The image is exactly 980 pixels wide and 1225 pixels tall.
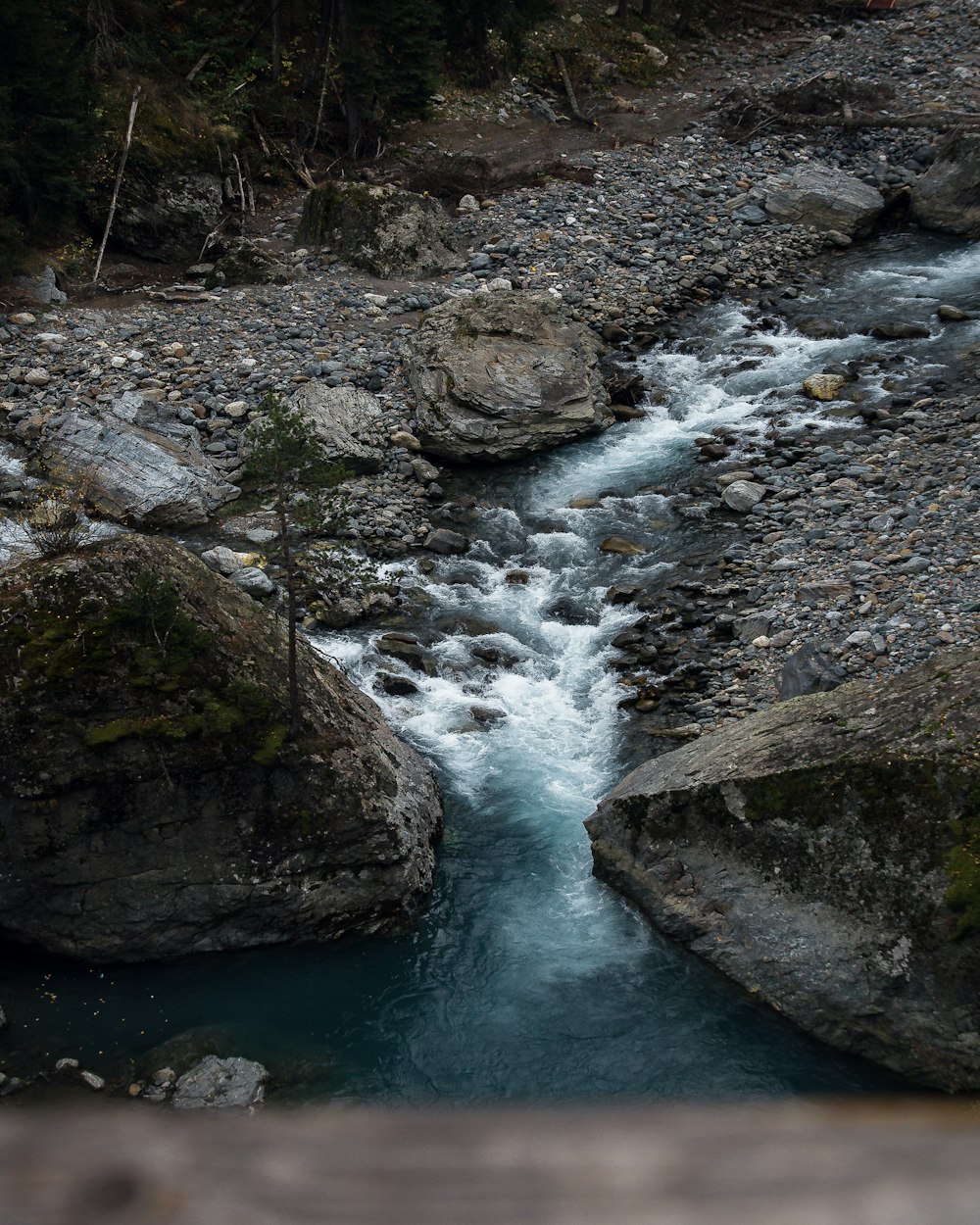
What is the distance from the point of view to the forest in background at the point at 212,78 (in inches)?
849

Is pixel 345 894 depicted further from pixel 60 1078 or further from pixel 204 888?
pixel 60 1078

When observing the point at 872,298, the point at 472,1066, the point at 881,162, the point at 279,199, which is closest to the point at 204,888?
the point at 472,1066

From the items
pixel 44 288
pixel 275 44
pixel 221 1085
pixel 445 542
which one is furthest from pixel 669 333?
pixel 221 1085

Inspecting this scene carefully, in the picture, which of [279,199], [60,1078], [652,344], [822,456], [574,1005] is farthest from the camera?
[279,199]

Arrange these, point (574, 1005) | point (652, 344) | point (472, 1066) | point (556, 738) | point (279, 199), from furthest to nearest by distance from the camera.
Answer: point (279, 199) < point (652, 344) < point (556, 738) < point (574, 1005) < point (472, 1066)

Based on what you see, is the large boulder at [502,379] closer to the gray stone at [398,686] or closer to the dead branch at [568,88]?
the gray stone at [398,686]

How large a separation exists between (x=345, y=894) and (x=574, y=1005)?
2534 mm

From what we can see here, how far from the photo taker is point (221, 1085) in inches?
346

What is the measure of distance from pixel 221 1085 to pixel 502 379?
13.5 m

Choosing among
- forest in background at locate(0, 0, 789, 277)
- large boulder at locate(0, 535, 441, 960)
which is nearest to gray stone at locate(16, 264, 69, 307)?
forest in background at locate(0, 0, 789, 277)

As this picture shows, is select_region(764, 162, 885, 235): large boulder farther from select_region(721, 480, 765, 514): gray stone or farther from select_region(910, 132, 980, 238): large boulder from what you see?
select_region(721, 480, 765, 514): gray stone

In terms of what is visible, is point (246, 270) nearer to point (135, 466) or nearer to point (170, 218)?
point (170, 218)

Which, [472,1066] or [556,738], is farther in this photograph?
[556,738]

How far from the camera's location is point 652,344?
A: 22.1 m
